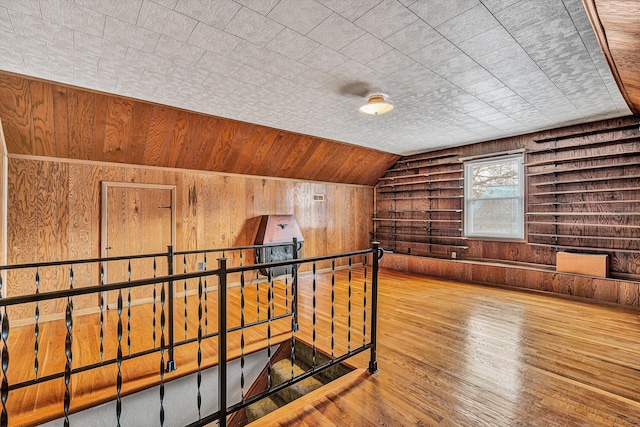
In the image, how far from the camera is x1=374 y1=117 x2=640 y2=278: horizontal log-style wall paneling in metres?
4.21

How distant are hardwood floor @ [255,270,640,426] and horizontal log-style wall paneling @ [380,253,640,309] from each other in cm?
27

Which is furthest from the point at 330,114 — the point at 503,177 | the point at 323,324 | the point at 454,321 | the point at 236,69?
the point at 503,177

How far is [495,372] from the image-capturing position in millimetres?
2449

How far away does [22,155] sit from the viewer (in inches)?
142

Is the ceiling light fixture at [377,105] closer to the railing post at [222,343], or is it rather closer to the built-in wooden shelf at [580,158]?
the railing post at [222,343]

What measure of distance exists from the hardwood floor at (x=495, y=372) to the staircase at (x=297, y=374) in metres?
0.51

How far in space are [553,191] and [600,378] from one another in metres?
3.37

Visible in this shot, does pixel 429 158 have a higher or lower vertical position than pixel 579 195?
higher

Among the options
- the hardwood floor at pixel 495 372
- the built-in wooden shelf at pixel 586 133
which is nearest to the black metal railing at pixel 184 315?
the hardwood floor at pixel 495 372

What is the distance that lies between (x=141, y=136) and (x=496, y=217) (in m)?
5.91

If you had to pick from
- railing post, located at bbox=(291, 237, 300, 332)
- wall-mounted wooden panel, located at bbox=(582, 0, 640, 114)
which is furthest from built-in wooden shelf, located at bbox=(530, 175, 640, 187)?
railing post, located at bbox=(291, 237, 300, 332)

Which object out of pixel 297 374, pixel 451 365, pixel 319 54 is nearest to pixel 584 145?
pixel 451 365

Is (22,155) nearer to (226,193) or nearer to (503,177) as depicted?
(226,193)

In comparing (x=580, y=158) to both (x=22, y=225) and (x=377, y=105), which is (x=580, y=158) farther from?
(x=22, y=225)
